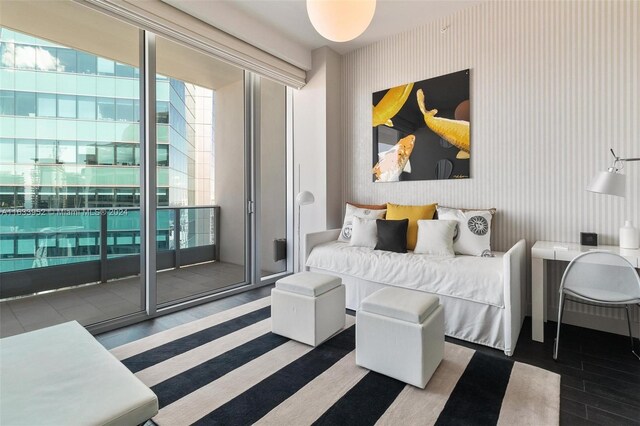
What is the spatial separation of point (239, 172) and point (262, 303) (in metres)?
1.81

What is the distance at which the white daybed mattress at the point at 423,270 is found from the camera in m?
2.22

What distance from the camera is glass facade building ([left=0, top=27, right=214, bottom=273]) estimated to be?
2338 millimetres

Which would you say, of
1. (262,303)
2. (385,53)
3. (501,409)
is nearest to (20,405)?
(501,409)

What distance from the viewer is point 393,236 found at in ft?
9.82

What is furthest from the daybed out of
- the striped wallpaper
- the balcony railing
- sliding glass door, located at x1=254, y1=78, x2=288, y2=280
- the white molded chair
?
the balcony railing

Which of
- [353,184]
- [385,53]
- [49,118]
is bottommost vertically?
[353,184]

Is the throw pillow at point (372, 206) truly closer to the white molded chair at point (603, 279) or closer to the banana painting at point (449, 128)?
the banana painting at point (449, 128)

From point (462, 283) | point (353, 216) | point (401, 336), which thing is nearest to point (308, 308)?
point (401, 336)

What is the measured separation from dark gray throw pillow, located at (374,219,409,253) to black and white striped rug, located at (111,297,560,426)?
3.25 ft

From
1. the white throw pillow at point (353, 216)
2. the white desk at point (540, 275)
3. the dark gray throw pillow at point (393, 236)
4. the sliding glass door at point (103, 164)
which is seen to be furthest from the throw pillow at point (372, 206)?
the white desk at point (540, 275)

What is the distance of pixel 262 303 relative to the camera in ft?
10.3

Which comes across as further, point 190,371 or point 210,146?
point 210,146

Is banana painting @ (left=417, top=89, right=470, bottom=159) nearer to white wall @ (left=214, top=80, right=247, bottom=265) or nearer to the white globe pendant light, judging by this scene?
the white globe pendant light

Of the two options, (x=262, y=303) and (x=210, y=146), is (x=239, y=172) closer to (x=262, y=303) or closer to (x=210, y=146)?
(x=210, y=146)
